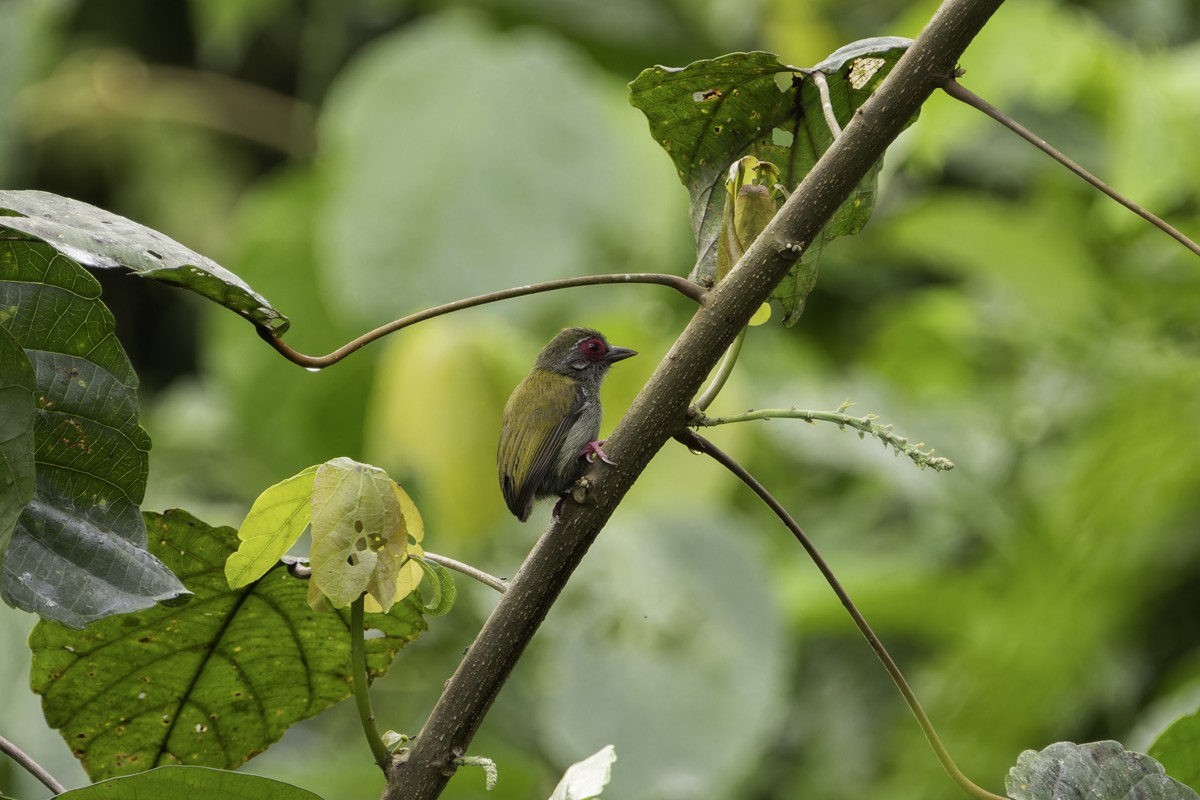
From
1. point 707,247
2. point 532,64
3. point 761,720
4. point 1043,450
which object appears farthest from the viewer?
point 532,64

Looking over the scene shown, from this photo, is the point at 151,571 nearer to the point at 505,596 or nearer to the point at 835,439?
the point at 505,596

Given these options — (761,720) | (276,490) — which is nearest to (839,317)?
(761,720)

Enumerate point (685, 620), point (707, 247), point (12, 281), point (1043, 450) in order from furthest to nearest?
point (1043, 450) < point (685, 620) < point (707, 247) < point (12, 281)

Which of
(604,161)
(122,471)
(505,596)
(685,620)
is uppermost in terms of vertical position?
(604,161)

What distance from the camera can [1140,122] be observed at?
2766 mm

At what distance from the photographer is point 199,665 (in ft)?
3.79

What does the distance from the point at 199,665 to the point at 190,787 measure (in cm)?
26

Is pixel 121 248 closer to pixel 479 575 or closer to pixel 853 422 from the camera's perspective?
pixel 479 575

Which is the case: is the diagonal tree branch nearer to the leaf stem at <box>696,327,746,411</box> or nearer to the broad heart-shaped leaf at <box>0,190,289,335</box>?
the leaf stem at <box>696,327,746,411</box>

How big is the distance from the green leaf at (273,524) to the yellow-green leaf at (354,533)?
3 centimetres

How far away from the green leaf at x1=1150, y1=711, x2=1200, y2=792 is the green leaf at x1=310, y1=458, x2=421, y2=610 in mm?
643

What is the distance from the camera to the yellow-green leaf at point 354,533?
0.89m

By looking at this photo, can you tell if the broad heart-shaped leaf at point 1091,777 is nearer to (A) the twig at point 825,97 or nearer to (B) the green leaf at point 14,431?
(A) the twig at point 825,97

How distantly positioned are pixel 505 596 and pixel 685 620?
195 centimetres
